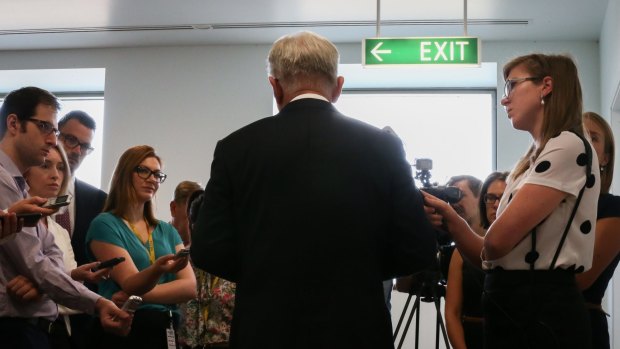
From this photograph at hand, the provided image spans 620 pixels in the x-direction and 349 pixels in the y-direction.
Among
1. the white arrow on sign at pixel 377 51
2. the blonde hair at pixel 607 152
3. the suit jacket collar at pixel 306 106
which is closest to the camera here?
the suit jacket collar at pixel 306 106

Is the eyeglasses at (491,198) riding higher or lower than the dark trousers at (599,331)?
higher

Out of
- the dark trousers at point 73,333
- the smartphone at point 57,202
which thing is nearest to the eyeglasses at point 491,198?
the dark trousers at point 73,333

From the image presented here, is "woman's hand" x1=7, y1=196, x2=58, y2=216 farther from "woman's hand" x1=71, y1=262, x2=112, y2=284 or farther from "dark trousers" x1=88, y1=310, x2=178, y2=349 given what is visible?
"dark trousers" x1=88, y1=310, x2=178, y2=349

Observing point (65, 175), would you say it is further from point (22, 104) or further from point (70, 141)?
point (70, 141)

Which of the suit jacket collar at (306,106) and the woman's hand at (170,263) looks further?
the woman's hand at (170,263)

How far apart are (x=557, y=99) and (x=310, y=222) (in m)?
0.86

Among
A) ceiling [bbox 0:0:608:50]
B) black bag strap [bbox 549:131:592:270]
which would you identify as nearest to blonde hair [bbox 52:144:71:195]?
black bag strap [bbox 549:131:592:270]

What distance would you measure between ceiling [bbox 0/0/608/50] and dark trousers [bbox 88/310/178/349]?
3788mm

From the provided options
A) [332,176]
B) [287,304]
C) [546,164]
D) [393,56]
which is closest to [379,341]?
[287,304]

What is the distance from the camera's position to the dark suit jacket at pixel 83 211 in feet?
12.2

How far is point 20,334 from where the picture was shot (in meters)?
2.51

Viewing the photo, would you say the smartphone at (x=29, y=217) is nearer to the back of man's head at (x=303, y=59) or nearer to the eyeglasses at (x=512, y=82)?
the back of man's head at (x=303, y=59)

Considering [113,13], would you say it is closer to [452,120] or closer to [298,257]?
[452,120]

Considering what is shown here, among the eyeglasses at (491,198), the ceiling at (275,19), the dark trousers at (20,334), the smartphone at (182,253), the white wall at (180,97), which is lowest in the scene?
the dark trousers at (20,334)
